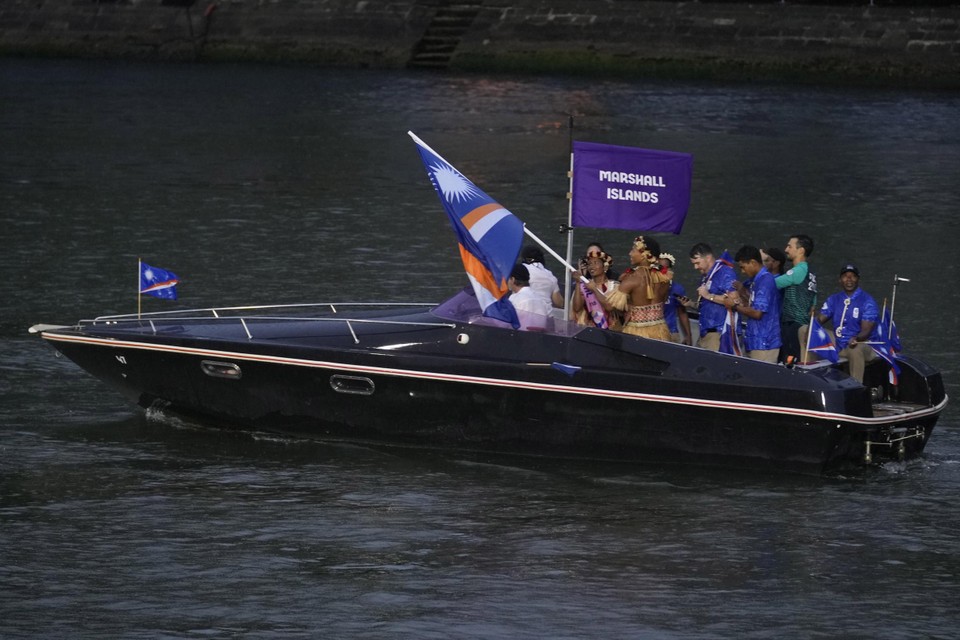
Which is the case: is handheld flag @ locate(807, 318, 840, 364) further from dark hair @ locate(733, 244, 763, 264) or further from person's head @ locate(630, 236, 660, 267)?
person's head @ locate(630, 236, 660, 267)

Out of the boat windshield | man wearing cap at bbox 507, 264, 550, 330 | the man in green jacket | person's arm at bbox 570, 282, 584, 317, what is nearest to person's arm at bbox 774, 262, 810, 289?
the man in green jacket

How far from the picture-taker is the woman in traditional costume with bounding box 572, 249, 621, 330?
14.4 m

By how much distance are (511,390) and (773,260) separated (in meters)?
2.54

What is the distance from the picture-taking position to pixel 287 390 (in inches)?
570

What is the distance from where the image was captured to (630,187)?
1419cm

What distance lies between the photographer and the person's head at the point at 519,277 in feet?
47.1

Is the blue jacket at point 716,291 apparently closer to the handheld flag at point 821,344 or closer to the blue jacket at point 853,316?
the handheld flag at point 821,344

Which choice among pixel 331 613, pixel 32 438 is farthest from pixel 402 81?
pixel 331 613

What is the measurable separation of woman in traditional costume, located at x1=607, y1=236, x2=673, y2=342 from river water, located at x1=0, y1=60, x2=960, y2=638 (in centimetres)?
113

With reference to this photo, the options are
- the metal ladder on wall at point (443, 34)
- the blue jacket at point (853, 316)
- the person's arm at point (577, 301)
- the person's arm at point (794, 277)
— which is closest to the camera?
the person's arm at point (577, 301)

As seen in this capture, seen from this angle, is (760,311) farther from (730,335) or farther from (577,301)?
(577,301)

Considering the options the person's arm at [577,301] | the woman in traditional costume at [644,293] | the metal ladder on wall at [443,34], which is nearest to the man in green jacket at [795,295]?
the woman in traditional costume at [644,293]

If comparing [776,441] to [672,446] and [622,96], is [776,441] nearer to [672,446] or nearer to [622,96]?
[672,446]

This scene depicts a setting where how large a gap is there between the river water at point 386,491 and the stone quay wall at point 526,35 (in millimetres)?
17416
